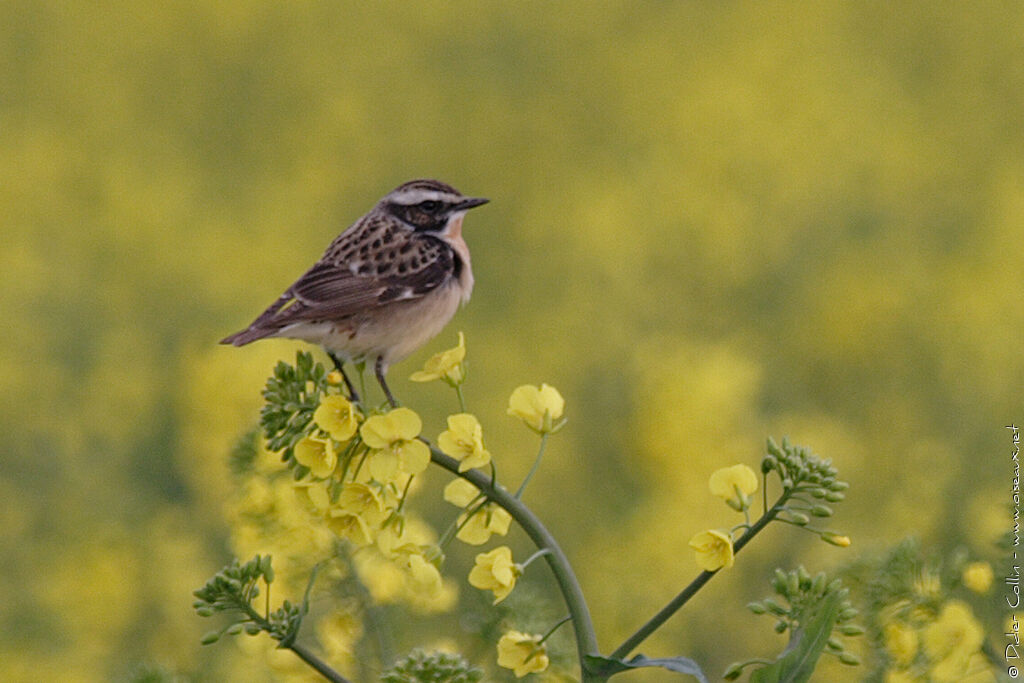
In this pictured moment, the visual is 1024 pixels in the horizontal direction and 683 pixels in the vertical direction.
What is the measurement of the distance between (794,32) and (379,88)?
3.92m

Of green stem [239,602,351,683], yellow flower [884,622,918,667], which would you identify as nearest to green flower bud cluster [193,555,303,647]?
green stem [239,602,351,683]

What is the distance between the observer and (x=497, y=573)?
227cm

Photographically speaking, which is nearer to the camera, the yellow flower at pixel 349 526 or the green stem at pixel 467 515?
the green stem at pixel 467 515

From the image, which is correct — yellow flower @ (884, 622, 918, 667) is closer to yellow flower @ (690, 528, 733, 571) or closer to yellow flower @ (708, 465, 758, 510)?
yellow flower @ (708, 465, 758, 510)

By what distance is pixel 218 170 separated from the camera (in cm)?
1198

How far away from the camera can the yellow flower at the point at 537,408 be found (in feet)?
8.08

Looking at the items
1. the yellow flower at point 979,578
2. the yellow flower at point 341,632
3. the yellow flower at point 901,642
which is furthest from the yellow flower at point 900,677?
the yellow flower at point 341,632

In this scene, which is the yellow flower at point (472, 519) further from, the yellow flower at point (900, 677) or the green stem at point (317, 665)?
the yellow flower at point (900, 677)

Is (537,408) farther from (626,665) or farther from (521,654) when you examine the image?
(626,665)

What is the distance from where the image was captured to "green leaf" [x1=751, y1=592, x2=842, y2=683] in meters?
1.99

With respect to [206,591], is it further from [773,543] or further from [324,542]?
[773,543]

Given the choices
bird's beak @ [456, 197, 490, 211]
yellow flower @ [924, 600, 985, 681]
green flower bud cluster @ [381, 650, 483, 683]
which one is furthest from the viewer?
bird's beak @ [456, 197, 490, 211]

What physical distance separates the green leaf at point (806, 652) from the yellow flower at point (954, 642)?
1.88 ft

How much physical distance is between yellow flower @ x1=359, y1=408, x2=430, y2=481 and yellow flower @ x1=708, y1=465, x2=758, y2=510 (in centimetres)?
45
